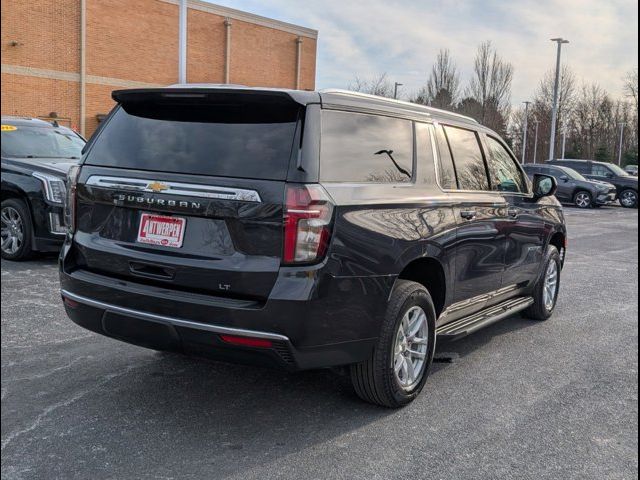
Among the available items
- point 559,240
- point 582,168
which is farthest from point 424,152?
point 582,168

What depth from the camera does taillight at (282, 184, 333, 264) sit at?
10.5 ft

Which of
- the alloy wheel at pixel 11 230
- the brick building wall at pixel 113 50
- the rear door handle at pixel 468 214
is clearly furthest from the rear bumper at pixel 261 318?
the brick building wall at pixel 113 50

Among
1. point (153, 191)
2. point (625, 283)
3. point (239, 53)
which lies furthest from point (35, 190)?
point (239, 53)

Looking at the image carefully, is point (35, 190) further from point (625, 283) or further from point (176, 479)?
point (625, 283)

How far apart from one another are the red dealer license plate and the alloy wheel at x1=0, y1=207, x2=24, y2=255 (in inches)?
204

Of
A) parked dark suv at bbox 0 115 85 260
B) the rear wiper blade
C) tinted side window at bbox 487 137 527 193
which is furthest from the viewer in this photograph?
parked dark suv at bbox 0 115 85 260

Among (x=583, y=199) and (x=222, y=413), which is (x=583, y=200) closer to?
(x=583, y=199)

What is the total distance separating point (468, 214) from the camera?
4.54 metres

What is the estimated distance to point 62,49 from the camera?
2803 cm

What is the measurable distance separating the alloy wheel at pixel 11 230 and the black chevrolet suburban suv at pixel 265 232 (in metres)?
4.63

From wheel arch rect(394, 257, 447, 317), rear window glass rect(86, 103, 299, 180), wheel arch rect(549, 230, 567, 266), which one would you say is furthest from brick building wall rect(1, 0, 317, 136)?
wheel arch rect(394, 257, 447, 317)

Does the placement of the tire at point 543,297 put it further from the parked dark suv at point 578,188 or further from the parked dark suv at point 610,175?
the parked dark suv at point 610,175

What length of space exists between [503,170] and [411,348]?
86.6 inches

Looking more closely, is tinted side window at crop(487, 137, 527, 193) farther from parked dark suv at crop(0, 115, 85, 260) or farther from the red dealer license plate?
parked dark suv at crop(0, 115, 85, 260)
